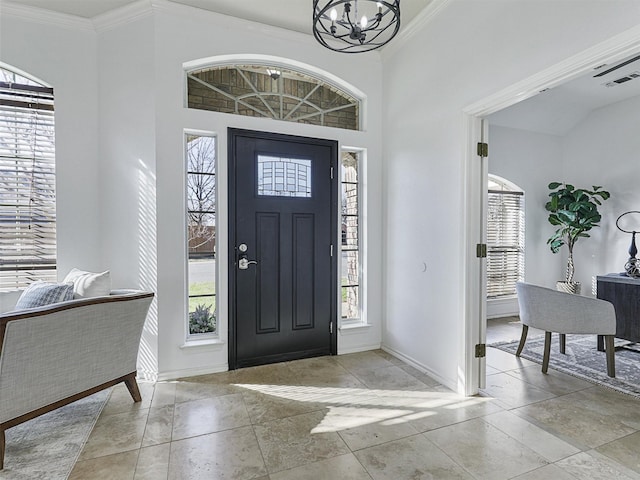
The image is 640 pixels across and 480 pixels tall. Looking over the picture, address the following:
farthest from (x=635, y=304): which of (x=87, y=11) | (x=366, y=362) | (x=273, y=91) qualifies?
(x=87, y=11)

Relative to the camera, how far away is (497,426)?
2.32 metres

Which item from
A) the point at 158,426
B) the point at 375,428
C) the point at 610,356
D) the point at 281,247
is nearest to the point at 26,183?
the point at 281,247

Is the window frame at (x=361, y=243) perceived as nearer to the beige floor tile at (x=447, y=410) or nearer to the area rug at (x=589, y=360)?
the beige floor tile at (x=447, y=410)

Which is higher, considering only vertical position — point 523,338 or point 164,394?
point 523,338

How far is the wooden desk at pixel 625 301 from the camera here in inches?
142

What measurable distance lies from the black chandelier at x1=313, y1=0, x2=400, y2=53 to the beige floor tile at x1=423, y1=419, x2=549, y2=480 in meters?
2.21

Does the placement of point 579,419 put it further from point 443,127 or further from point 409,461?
point 443,127

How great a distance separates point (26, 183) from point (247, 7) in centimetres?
243

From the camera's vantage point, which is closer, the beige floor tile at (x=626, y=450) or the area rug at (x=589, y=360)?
the beige floor tile at (x=626, y=450)

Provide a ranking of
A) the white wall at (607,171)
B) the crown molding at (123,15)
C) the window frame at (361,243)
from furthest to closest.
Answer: the white wall at (607,171) → the window frame at (361,243) → the crown molding at (123,15)

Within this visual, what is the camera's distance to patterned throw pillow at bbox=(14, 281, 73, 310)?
2.40 metres

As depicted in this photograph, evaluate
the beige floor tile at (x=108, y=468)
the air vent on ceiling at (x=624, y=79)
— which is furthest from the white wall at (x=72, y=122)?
the air vent on ceiling at (x=624, y=79)

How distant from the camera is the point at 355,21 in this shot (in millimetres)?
1993

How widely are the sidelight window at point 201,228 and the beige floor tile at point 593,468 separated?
2715 millimetres
